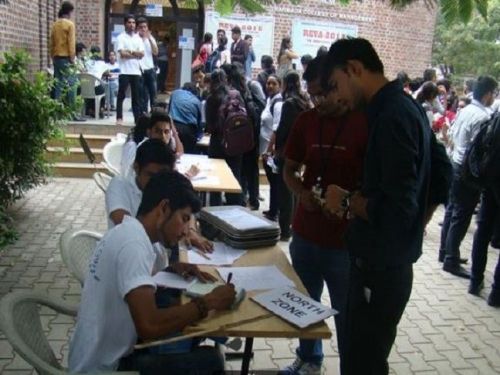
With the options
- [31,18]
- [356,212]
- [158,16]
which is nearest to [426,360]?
[356,212]

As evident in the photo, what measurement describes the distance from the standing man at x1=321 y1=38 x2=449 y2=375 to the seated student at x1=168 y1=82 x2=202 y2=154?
4.44m

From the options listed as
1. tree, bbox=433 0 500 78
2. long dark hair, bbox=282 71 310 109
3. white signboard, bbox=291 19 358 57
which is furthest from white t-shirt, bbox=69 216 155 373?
tree, bbox=433 0 500 78

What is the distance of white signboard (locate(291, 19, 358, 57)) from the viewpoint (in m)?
12.8

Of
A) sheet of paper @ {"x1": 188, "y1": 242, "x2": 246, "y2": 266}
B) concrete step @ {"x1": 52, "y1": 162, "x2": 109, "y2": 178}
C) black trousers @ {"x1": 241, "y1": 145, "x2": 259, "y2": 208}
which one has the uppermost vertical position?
sheet of paper @ {"x1": 188, "y1": 242, "x2": 246, "y2": 266}

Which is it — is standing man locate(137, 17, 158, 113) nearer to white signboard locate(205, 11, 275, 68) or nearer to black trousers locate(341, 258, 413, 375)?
white signboard locate(205, 11, 275, 68)

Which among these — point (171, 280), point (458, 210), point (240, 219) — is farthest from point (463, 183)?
point (171, 280)

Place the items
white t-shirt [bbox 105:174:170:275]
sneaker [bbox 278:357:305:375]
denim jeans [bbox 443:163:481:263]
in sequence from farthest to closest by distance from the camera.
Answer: denim jeans [bbox 443:163:481:263] < sneaker [bbox 278:357:305:375] < white t-shirt [bbox 105:174:170:275]

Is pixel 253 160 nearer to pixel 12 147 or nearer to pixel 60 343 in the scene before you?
pixel 12 147

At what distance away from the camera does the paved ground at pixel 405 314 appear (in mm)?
3641

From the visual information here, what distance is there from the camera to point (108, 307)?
1.96m

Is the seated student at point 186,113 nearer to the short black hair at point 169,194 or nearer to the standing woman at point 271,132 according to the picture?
the standing woman at point 271,132

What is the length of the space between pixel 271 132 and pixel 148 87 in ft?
11.6

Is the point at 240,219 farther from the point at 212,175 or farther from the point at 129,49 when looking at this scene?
the point at 129,49

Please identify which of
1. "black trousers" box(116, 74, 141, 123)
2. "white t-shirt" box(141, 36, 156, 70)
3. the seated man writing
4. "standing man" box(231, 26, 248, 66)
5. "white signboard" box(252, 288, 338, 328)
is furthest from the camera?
"standing man" box(231, 26, 248, 66)
